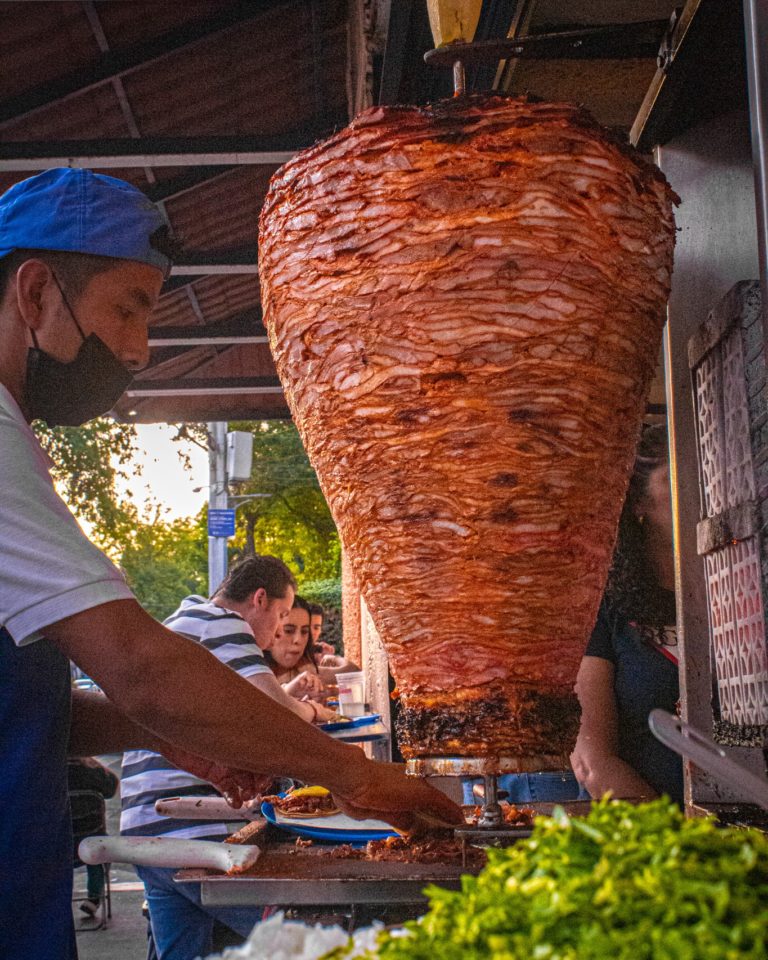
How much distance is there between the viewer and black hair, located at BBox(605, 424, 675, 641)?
2826 millimetres

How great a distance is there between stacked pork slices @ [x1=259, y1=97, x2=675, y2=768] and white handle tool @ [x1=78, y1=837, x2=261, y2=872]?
0.63 m

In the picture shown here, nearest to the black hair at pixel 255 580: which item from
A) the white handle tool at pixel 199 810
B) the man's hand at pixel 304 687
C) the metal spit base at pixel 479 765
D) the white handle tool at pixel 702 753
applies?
the man's hand at pixel 304 687

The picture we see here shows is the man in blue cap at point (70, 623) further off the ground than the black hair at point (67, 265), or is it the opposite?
the black hair at point (67, 265)

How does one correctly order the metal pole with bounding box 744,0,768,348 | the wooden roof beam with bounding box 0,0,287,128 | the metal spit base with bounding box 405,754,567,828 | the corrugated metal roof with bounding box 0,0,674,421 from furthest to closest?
1. the wooden roof beam with bounding box 0,0,287,128
2. the corrugated metal roof with bounding box 0,0,674,421
3. the metal spit base with bounding box 405,754,567,828
4. the metal pole with bounding box 744,0,768,348

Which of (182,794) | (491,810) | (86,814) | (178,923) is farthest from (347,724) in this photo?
(86,814)

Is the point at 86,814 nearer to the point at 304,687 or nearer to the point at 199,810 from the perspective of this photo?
the point at 304,687

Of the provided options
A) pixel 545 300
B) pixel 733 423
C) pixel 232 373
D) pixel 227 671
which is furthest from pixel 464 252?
pixel 232 373

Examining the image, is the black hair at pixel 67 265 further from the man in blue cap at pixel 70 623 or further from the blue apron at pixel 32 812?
the blue apron at pixel 32 812

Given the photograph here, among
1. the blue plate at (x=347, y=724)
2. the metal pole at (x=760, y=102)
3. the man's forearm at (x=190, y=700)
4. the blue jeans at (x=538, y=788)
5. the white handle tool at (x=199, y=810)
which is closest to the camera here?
the metal pole at (x=760, y=102)

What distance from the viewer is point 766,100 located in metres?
1.09

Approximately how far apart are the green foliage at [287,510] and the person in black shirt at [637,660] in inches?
1022

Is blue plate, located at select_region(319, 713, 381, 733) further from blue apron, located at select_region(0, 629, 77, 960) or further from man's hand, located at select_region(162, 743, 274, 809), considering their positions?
blue apron, located at select_region(0, 629, 77, 960)

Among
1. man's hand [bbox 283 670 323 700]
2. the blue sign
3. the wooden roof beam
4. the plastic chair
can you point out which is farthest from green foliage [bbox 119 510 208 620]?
the wooden roof beam

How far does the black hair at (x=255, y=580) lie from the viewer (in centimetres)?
537
